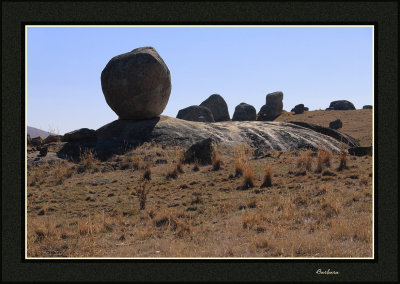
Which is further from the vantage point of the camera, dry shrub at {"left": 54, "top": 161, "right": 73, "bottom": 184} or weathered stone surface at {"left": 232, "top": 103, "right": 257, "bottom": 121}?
Answer: weathered stone surface at {"left": 232, "top": 103, "right": 257, "bottom": 121}

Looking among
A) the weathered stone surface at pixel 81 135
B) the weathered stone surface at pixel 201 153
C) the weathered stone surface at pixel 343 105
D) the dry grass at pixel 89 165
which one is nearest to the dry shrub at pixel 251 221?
the weathered stone surface at pixel 201 153

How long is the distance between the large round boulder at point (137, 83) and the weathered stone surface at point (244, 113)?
18683 millimetres

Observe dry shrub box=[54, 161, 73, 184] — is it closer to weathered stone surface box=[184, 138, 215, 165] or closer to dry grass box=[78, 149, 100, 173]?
dry grass box=[78, 149, 100, 173]

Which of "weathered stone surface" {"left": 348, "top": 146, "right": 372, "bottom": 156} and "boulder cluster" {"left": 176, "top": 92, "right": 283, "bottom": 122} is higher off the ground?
"boulder cluster" {"left": 176, "top": 92, "right": 283, "bottom": 122}

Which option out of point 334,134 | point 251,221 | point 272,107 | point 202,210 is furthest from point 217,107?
point 251,221

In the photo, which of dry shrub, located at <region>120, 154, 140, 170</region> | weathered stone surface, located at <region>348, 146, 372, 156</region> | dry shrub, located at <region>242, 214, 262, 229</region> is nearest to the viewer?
dry shrub, located at <region>242, 214, 262, 229</region>

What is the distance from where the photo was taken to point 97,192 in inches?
357

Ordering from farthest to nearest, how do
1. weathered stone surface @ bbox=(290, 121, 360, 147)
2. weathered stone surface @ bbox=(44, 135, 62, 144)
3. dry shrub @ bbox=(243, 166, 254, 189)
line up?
1. weathered stone surface @ bbox=(290, 121, 360, 147)
2. weathered stone surface @ bbox=(44, 135, 62, 144)
3. dry shrub @ bbox=(243, 166, 254, 189)

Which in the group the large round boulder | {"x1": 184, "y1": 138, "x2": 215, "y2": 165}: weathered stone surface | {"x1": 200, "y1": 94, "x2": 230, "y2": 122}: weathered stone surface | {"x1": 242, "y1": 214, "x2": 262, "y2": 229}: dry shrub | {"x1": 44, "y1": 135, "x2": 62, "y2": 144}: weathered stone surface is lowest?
{"x1": 242, "y1": 214, "x2": 262, "y2": 229}: dry shrub

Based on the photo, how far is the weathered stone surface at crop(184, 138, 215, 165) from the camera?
1201cm

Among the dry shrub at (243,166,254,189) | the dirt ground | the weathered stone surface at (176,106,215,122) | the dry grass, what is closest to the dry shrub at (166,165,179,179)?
the dirt ground

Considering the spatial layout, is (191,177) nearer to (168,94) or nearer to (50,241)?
(50,241)

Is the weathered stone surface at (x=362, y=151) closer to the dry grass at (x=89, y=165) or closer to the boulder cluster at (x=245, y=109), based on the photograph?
the dry grass at (x=89, y=165)

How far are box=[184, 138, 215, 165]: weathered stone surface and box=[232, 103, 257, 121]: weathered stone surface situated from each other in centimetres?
2295
